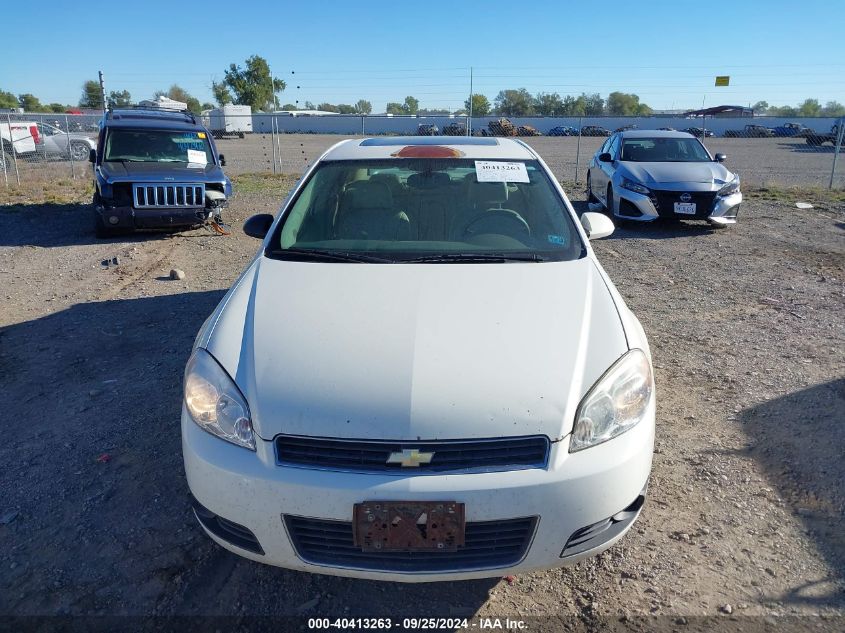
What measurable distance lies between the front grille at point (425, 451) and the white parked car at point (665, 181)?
877cm

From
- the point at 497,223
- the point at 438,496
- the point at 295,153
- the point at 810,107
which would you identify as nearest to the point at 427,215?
the point at 497,223

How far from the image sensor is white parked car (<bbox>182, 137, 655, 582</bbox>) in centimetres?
214

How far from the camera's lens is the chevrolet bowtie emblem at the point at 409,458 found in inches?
85.2

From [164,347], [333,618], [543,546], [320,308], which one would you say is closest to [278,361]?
[320,308]

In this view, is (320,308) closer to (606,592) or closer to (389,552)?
(389,552)

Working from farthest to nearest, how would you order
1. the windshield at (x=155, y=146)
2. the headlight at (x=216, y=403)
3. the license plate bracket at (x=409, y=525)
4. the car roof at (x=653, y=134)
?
the car roof at (x=653, y=134) < the windshield at (x=155, y=146) < the headlight at (x=216, y=403) < the license plate bracket at (x=409, y=525)

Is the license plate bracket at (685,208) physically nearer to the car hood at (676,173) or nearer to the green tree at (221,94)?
the car hood at (676,173)

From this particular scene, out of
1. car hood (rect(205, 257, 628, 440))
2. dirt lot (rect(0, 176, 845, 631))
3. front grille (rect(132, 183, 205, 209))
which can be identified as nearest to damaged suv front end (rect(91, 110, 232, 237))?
front grille (rect(132, 183, 205, 209))

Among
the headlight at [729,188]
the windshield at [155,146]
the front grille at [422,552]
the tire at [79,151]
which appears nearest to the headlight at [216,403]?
the front grille at [422,552]

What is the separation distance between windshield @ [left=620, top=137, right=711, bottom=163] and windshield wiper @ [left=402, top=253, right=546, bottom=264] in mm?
8681

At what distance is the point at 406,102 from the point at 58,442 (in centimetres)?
7615

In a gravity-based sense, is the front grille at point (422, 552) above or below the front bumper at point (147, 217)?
below

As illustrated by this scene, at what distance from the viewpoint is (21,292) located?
7.05 metres

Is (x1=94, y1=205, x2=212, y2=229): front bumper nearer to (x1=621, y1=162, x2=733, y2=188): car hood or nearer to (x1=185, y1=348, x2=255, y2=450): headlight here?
(x1=621, y1=162, x2=733, y2=188): car hood
